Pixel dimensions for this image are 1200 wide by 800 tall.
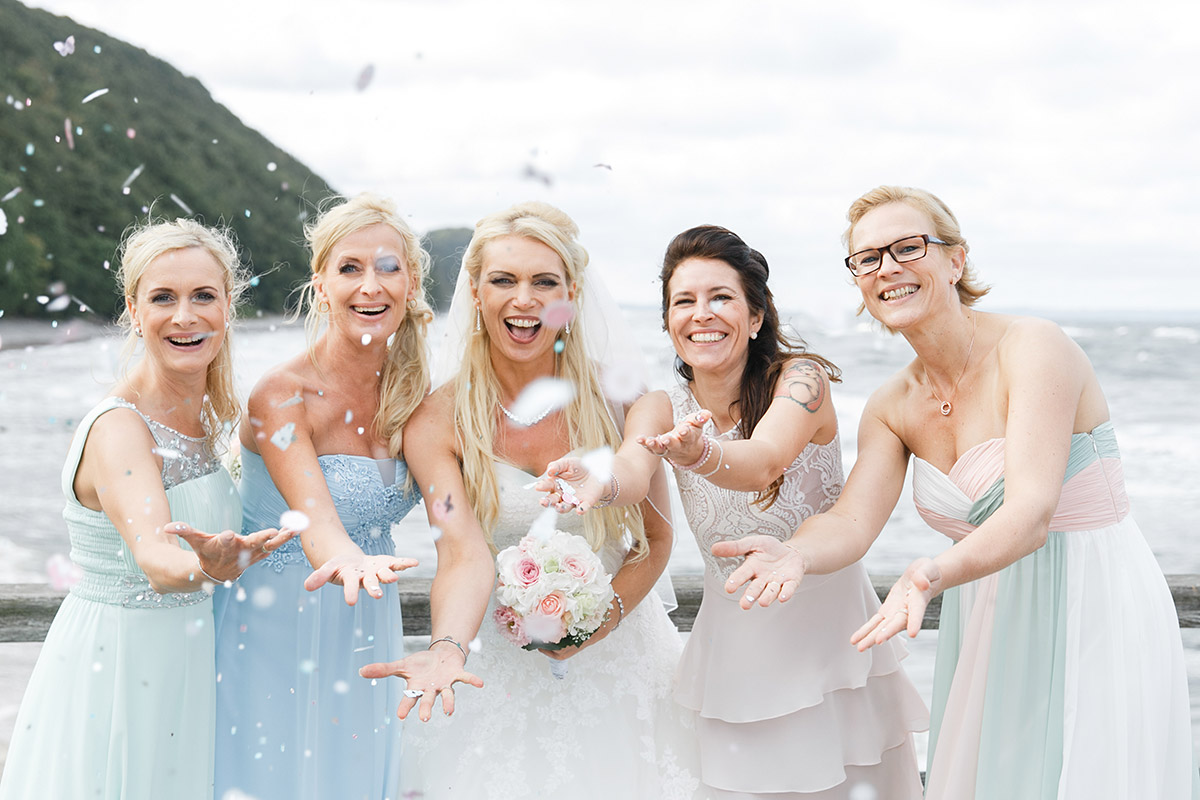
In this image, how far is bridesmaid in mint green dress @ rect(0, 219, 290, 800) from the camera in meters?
2.60

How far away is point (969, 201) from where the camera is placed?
21891mm

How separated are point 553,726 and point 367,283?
1.48 metres

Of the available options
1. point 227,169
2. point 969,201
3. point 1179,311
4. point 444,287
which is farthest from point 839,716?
point 1179,311

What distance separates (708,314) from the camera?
2.96 meters

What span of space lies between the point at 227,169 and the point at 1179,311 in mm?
36032

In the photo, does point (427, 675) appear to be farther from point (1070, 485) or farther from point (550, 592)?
point (1070, 485)

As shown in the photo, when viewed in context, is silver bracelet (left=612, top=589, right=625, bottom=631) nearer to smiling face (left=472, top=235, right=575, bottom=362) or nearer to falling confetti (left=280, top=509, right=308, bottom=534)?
smiling face (left=472, top=235, right=575, bottom=362)

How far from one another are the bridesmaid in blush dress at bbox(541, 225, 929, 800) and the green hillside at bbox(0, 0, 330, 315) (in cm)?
669

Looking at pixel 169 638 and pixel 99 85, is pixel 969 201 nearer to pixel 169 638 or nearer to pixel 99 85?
pixel 99 85

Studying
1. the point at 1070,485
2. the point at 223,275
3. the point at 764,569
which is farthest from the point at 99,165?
the point at 1070,485

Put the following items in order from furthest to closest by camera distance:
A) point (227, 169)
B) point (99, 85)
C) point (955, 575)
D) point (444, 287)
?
point (99, 85)
point (227, 169)
point (444, 287)
point (955, 575)

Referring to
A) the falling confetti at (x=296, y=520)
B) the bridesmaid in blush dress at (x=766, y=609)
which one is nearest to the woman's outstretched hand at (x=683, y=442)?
the bridesmaid in blush dress at (x=766, y=609)

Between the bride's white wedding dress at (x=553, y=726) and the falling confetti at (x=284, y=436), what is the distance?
2.12 ft

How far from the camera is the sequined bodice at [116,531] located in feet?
8.74
